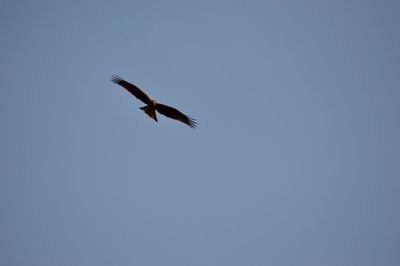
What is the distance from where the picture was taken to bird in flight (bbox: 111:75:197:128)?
8.91m

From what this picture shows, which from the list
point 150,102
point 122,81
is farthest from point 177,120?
point 122,81

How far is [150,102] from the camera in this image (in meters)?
8.95

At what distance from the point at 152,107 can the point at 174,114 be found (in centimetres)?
80

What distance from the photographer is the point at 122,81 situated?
909cm

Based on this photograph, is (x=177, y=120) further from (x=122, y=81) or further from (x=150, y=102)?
(x=122, y=81)

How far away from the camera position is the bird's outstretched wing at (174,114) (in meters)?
8.90

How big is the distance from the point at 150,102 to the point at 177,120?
1.14 meters

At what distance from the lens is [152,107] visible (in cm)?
894

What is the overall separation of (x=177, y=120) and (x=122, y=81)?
236cm

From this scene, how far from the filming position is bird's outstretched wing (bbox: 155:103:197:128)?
29.2ft

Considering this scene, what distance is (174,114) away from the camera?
9141 mm

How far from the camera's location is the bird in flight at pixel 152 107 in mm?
8914

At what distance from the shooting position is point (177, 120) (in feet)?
30.4
